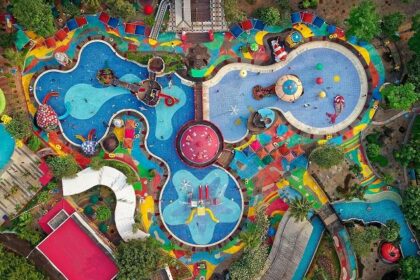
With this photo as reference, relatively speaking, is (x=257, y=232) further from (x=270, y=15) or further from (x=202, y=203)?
(x=270, y=15)

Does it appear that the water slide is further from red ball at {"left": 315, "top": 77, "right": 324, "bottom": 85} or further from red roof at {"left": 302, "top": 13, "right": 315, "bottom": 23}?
red ball at {"left": 315, "top": 77, "right": 324, "bottom": 85}

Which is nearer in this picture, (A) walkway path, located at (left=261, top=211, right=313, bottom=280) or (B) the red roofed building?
(B) the red roofed building

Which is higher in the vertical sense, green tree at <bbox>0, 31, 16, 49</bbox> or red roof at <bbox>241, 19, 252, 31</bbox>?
green tree at <bbox>0, 31, 16, 49</bbox>

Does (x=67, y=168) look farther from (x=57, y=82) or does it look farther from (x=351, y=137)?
(x=351, y=137)

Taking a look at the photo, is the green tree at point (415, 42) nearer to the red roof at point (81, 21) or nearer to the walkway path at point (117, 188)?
the walkway path at point (117, 188)

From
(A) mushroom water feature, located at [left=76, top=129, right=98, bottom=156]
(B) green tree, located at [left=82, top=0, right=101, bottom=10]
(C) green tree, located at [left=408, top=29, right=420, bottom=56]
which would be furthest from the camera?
(A) mushroom water feature, located at [left=76, top=129, right=98, bottom=156]

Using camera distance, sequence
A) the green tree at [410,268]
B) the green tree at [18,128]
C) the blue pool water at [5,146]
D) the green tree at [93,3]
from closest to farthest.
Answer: the green tree at [410,268] < the green tree at [18,128] < the green tree at [93,3] < the blue pool water at [5,146]

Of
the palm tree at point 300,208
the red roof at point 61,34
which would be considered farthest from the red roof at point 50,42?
the palm tree at point 300,208

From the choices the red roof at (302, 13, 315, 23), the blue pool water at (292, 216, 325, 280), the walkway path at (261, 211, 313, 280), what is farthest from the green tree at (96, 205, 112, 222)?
the red roof at (302, 13, 315, 23)
